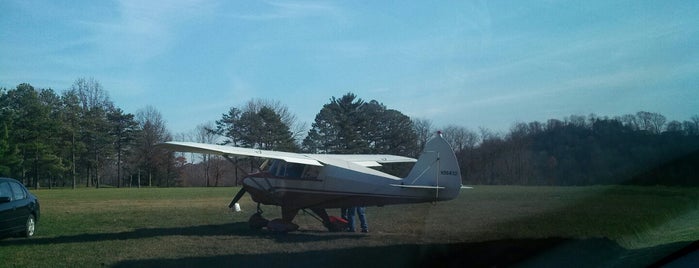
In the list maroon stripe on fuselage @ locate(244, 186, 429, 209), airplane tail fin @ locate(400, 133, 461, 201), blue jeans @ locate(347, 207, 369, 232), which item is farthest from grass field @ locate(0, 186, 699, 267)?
airplane tail fin @ locate(400, 133, 461, 201)

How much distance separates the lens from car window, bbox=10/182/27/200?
47.6ft

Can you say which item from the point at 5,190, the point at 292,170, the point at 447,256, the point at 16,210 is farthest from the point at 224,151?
the point at 447,256

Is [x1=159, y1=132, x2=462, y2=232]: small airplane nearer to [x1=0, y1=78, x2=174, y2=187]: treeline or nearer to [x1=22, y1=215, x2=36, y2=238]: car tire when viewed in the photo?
[x1=22, y1=215, x2=36, y2=238]: car tire

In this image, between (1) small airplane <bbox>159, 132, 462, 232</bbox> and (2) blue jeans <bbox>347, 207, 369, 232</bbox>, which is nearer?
(1) small airplane <bbox>159, 132, 462, 232</bbox>

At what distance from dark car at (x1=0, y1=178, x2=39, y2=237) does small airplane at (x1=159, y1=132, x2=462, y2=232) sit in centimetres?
390

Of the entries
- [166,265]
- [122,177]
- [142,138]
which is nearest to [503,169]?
[166,265]

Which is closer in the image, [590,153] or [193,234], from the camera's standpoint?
[193,234]

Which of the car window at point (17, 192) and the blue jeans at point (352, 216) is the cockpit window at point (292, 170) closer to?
the blue jeans at point (352, 216)

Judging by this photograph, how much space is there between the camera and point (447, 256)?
10391mm

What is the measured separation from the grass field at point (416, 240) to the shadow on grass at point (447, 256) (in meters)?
0.02

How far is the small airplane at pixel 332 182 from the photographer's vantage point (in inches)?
547

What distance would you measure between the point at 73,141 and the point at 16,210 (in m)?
56.8

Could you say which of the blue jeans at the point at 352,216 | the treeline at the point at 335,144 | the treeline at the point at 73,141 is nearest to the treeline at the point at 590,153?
the treeline at the point at 335,144

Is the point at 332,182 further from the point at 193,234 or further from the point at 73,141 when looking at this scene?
the point at 73,141
